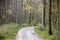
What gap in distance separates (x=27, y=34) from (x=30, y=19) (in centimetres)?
22

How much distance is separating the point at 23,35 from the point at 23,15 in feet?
0.98

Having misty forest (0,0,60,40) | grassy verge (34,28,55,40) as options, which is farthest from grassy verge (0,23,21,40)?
grassy verge (34,28,55,40)

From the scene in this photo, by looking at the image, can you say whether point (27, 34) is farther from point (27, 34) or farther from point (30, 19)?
point (30, 19)

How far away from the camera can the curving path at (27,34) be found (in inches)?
102

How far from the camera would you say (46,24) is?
2.72 metres

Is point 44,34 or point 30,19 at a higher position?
point 30,19

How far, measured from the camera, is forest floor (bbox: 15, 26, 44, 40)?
2584mm

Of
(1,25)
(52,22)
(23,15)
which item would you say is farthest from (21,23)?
(52,22)

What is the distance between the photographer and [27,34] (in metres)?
2.63

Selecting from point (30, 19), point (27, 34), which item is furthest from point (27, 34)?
point (30, 19)

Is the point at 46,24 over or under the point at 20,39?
over

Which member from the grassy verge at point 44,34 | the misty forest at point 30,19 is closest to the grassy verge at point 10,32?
the misty forest at point 30,19

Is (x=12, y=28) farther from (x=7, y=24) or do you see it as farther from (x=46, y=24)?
(x=46, y=24)

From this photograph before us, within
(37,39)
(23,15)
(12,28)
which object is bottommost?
(37,39)
